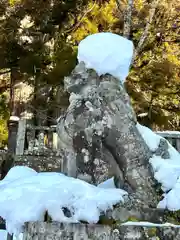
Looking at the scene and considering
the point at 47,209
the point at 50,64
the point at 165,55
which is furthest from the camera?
the point at 165,55

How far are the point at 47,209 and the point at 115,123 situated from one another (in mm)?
778

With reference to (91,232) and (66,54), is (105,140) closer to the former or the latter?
(91,232)

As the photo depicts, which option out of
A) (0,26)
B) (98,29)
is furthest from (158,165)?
(98,29)

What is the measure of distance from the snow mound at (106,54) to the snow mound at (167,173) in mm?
445

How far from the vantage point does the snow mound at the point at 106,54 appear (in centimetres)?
297

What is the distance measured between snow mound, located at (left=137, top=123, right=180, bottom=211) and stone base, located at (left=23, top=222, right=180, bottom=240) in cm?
27

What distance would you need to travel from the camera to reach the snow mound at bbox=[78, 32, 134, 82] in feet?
9.74

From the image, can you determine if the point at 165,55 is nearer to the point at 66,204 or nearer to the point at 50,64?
the point at 50,64

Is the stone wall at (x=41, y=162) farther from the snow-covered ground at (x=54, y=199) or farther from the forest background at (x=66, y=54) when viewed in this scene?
the snow-covered ground at (x=54, y=199)

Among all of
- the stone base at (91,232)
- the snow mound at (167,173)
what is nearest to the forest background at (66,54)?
the snow mound at (167,173)

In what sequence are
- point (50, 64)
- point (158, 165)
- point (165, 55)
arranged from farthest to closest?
point (165, 55), point (50, 64), point (158, 165)

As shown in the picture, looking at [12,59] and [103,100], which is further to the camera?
[12,59]

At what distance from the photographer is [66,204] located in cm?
238

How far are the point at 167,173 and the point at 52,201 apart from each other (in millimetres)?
795
